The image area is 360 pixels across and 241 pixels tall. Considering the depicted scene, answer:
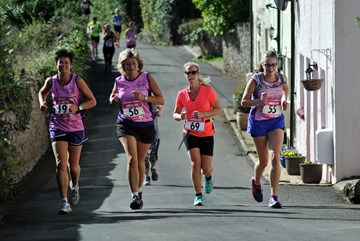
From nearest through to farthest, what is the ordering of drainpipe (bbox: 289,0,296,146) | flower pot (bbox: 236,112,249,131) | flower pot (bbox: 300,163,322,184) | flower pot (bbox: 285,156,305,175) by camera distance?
flower pot (bbox: 300,163,322,184) < flower pot (bbox: 285,156,305,175) < drainpipe (bbox: 289,0,296,146) < flower pot (bbox: 236,112,249,131)

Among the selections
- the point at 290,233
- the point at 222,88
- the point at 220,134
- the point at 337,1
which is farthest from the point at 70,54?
the point at 222,88

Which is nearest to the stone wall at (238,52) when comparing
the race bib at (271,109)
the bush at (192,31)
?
the bush at (192,31)

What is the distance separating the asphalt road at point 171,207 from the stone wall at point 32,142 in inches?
8.5

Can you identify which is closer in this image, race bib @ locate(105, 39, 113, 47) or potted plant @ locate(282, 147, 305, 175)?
potted plant @ locate(282, 147, 305, 175)

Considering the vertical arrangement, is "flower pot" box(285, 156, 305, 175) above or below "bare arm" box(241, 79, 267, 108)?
below

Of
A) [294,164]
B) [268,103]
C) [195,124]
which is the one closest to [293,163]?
[294,164]

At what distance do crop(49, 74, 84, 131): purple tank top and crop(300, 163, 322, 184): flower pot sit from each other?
6994 millimetres

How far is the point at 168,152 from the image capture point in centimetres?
2481

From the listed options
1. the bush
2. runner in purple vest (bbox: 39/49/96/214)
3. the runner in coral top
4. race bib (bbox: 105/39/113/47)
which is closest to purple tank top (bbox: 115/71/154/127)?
runner in purple vest (bbox: 39/49/96/214)

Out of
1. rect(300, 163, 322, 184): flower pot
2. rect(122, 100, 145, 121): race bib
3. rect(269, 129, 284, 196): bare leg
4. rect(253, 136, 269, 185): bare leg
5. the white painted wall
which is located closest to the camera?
rect(122, 100, 145, 121): race bib

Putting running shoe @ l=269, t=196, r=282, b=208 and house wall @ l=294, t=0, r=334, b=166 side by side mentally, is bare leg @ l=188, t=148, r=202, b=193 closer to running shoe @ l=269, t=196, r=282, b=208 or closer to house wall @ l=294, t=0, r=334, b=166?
running shoe @ l=269, t=196, r=282, b=208

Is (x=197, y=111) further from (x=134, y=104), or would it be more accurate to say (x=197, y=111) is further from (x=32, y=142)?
(x=32, y=142)

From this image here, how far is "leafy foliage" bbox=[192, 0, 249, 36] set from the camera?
4069cm

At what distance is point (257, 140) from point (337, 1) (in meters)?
5.15
